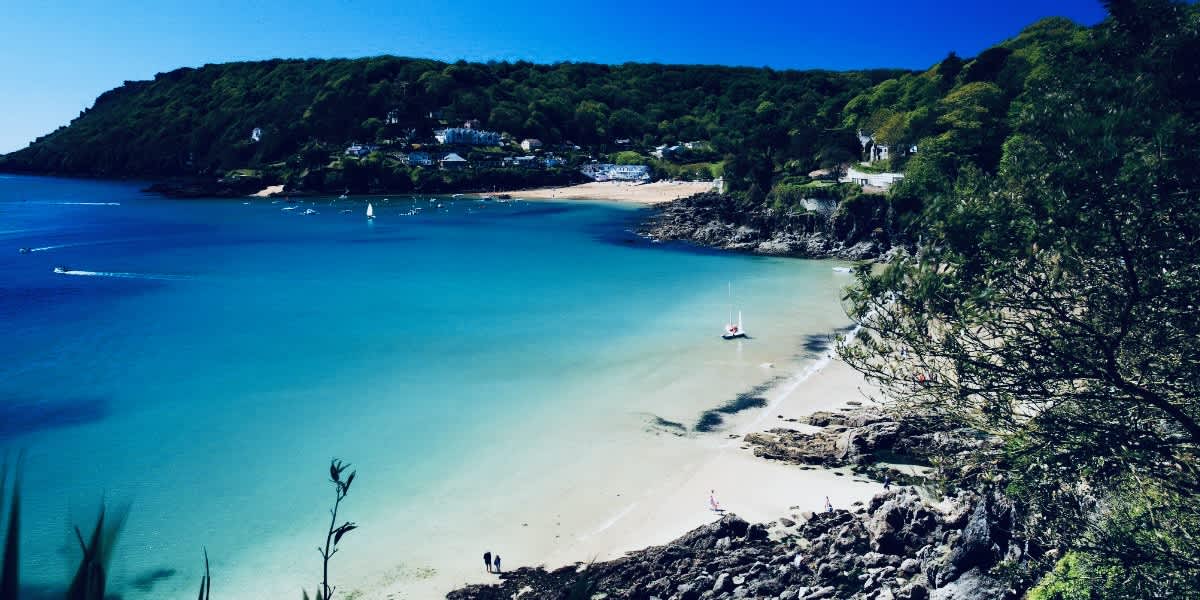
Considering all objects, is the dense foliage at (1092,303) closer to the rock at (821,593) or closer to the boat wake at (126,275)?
the rock at (821,593)

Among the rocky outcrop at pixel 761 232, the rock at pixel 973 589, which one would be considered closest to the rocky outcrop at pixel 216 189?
the rocky outcrop at pixel 761 232

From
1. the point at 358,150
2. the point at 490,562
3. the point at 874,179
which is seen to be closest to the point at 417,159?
the point at 358,150

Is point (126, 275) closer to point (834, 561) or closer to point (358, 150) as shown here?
point (834, 561)

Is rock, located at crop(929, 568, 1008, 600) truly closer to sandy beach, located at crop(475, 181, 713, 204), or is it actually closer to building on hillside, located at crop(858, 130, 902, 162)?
building on hillside, located at crop(858, 130, 902, 162)

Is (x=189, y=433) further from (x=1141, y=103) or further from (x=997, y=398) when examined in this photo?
(x=1141, y=103)

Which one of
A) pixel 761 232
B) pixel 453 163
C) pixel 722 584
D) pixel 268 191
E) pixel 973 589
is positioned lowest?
pixel 722 584

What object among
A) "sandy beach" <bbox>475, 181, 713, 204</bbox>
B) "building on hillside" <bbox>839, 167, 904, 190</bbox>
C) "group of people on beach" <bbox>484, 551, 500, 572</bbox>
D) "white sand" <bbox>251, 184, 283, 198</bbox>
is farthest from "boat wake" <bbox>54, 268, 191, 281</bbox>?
"white sand" <bbox>251, 184, 283, 198</bbox>

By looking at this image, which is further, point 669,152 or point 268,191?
point 669,152
